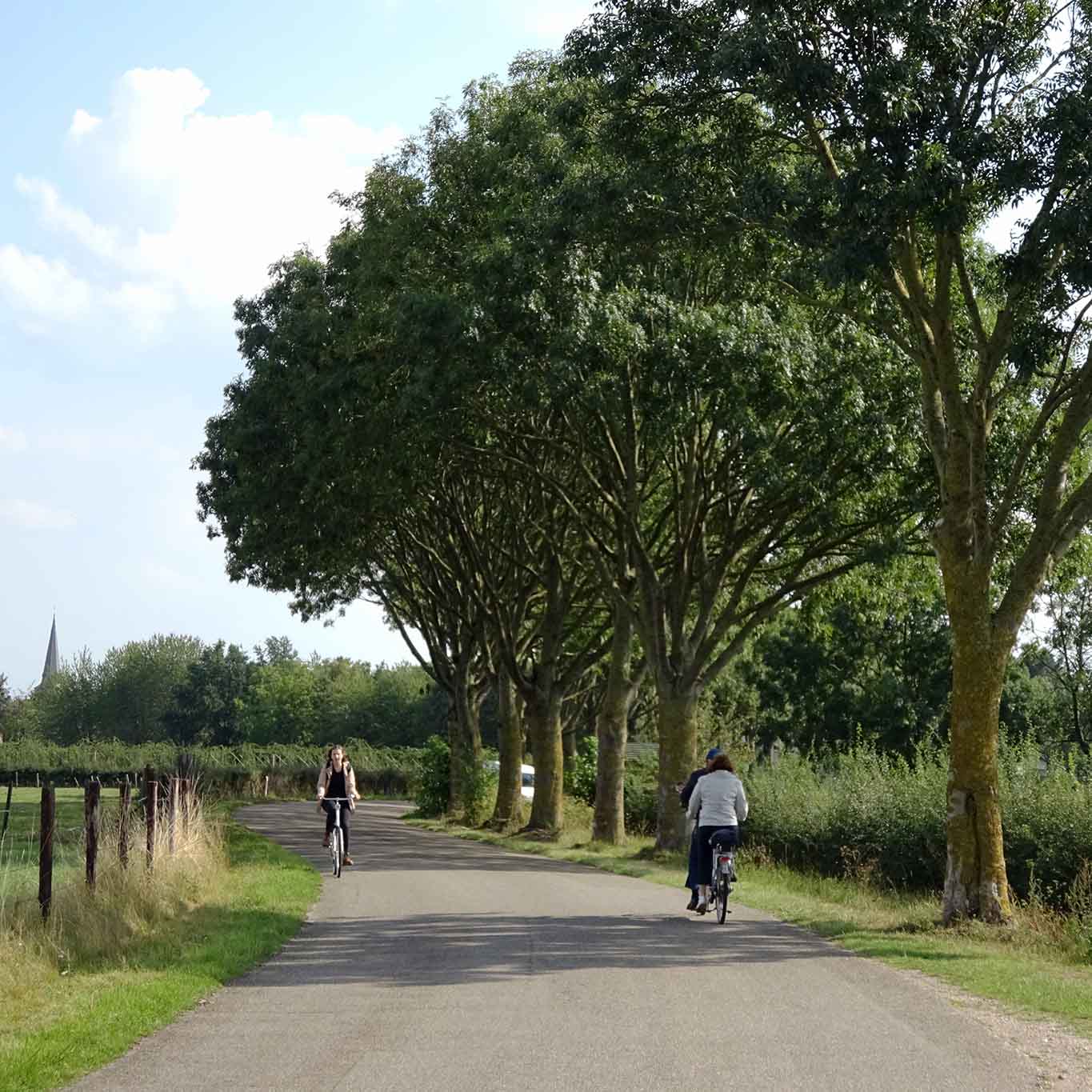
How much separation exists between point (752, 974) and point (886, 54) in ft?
30.8

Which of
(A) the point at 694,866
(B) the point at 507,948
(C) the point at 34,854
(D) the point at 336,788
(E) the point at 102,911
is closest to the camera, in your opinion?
(B) the point at 507,948

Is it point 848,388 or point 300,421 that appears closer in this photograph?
point 848,388

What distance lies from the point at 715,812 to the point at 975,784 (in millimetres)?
2761

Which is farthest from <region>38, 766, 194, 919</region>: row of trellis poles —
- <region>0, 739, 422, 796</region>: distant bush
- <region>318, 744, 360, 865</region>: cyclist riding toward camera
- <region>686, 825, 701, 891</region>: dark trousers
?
<region>0, 739, 422, 796</region>: distant bush

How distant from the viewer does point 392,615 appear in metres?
44.1

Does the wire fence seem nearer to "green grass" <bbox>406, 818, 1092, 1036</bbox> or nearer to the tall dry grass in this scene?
the tall dry grass

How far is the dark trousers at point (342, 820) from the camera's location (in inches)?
818

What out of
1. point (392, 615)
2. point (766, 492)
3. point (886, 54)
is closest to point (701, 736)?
point (392, 615)

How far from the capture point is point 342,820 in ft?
68.8

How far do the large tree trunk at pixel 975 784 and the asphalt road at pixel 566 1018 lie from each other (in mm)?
2035

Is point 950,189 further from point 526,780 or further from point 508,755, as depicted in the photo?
point 526,780

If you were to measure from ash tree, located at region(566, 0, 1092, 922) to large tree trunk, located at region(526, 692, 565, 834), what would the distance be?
20.3m

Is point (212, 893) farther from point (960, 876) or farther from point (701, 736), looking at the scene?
point (701, 736)

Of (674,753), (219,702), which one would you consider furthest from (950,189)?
(219,702)
